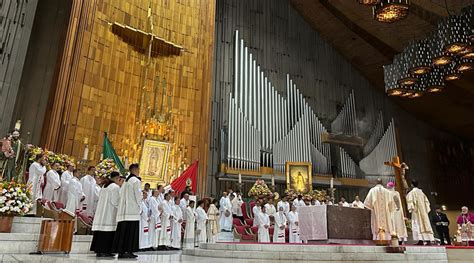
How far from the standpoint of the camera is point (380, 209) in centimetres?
721

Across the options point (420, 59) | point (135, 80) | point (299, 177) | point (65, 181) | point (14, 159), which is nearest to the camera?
point (14, 159)

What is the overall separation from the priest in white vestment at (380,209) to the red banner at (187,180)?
16.8ft

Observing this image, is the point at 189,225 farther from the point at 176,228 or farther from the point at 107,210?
the point at 107,210

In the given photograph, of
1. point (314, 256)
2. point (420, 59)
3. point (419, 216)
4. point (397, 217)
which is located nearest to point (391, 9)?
point (420, 59)

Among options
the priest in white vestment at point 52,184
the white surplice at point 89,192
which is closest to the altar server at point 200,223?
the white surplice at point 89,192

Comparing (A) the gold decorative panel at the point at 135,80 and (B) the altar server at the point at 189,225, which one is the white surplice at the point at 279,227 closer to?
(B) the altar server at the point at 189,225

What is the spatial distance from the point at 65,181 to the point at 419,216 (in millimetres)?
7370

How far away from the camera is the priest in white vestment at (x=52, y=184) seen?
6.29 meters

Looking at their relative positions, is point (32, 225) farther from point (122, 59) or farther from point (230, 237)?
point (122, 59)

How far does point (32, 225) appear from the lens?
17.2ft

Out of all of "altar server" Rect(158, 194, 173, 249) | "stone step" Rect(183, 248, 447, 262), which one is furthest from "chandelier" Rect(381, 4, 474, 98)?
"altar server" Rect(158, 194, 173, 249)

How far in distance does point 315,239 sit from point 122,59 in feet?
24.4

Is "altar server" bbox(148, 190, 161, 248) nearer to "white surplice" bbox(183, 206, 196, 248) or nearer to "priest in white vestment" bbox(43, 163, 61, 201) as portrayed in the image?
"white surplice" bbox(183, 206, 196, 248)

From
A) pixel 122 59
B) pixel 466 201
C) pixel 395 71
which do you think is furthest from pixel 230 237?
pixel 466 201
